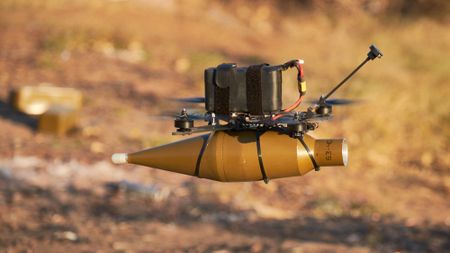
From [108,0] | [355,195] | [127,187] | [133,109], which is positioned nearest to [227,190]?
[127,187]

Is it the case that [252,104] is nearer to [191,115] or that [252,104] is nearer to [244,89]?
[244,89]

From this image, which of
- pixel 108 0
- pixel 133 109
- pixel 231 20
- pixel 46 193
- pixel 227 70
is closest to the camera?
pixel 227 70

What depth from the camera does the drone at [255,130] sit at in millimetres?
4738

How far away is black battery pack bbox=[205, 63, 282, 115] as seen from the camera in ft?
15.5

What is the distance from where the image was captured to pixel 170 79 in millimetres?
15102

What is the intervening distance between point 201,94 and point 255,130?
950cm

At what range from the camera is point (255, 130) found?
16.0 feet

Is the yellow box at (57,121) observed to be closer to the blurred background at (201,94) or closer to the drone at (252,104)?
the blurred background at (201,94)

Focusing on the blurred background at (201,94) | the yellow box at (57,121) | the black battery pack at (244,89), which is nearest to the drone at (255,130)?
the black battery pack at (244,89)

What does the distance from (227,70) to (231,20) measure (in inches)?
610

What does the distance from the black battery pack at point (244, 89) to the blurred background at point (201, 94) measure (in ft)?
5.59

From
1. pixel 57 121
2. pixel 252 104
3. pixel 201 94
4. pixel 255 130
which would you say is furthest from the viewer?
pixel 201 94

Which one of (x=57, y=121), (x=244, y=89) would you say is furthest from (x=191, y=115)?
(x=57, y=121)

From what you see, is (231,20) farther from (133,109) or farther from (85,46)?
(133,109)
